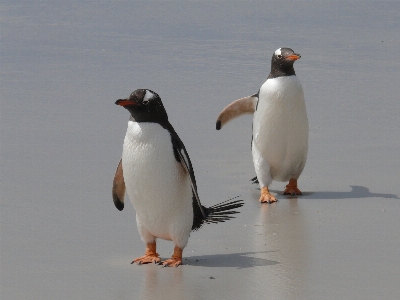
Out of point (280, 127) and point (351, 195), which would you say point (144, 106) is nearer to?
point (280, 127)

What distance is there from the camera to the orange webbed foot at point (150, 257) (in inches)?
197

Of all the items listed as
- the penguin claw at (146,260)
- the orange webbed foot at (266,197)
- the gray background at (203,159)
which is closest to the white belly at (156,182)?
the penguin claw at (146,260)

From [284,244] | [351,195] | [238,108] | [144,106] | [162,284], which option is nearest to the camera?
[162,284]

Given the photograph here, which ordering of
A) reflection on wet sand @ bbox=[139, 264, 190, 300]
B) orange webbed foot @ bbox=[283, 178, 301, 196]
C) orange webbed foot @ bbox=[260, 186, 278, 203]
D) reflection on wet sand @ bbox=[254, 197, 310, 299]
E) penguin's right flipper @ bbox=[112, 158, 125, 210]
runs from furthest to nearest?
orange webbed foot @ bbox=[283, 178, 301, 196] < orange webbed foot @ bbox=[260, 186, 278, 203] < penguin's right flipper @ bbox=[112, 158, 125, 210] < reflection on wet sand @ bbox=[254, 197, 310, 299] < reflection on wet sand @ bbox=[139, 264, 190, 300]

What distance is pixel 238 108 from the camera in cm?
723

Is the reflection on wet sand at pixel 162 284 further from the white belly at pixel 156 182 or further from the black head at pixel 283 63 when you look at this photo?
the black head at pixel 283 63

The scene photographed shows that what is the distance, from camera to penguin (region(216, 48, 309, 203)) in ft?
22.1

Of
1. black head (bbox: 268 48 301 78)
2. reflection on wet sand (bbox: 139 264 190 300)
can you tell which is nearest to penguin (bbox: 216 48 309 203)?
black head (bbox: 268 48 301 78)

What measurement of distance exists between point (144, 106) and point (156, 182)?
1.22 feet

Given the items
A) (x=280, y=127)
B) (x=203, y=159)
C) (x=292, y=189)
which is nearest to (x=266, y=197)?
(x=292, y=189)

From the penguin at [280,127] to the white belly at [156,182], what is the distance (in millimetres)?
1696

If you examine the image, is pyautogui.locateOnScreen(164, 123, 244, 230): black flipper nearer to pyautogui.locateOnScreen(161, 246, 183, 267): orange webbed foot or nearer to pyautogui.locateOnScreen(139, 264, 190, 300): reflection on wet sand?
pyautogui.locateOnScreen(161, 246, 183, 267): orange webbed foot

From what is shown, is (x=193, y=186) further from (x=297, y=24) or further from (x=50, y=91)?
(x=297, y=24)

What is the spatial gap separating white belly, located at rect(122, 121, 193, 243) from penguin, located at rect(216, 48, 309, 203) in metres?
1.70
